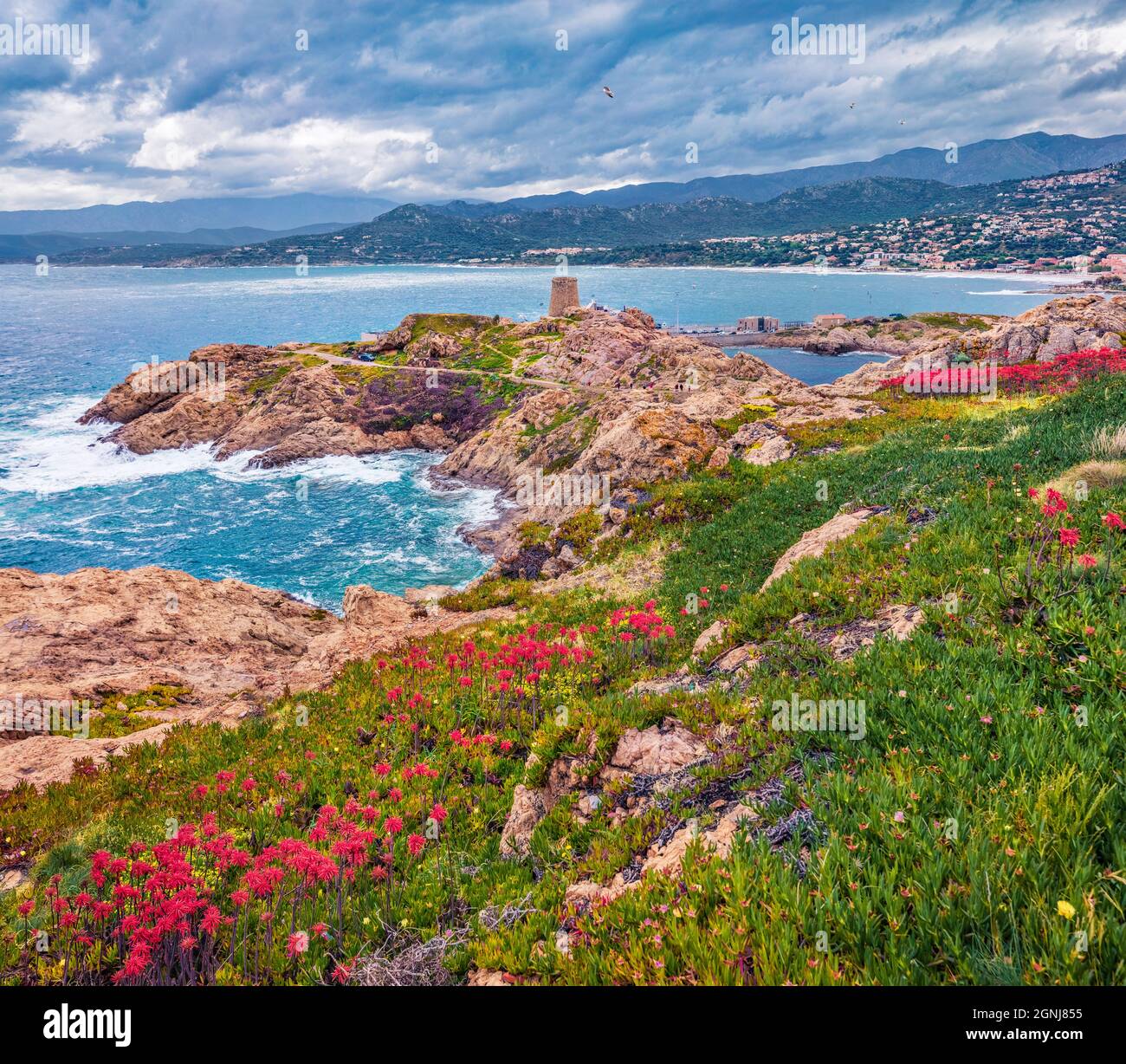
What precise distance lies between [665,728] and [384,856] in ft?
12.5

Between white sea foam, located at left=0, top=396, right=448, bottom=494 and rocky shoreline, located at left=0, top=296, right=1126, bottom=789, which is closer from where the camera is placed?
rocky shoreline, located at left=0, top=296, right=1126, bottom=789

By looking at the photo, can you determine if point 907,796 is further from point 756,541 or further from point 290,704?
point 756,541

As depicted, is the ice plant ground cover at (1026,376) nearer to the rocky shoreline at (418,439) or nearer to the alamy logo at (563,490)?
the rocky shoreline at (418,439)

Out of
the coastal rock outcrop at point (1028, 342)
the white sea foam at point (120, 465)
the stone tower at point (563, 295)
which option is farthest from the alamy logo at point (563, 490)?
the stone tower at point (563, 295)

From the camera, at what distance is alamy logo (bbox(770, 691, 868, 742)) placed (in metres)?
6.39

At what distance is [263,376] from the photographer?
84.4m

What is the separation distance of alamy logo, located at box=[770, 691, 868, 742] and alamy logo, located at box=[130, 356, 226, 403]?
8709 centimetres

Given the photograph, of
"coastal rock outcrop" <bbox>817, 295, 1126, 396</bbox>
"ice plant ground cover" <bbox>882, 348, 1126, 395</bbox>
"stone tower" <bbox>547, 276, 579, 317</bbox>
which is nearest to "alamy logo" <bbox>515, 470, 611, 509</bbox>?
"coastal rock outcrop" <bbox>817, 295, 1126, 396</bbox>

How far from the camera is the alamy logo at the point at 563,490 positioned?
33912 millimetres

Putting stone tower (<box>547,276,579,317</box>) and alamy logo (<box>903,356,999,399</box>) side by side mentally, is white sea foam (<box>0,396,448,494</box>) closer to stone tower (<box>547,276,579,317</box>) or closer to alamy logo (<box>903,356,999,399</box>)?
alamy logo (<box>903,356,999,399</box>)
